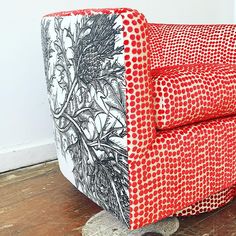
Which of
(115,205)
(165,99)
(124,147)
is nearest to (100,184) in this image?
(115,205)

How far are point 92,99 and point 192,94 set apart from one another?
25cm

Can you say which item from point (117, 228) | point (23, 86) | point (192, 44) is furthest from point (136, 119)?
point (23, 86)

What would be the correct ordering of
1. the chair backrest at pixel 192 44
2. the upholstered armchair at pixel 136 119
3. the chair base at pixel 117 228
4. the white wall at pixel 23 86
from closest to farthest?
the upholstered armchair at pixel 136 119 → the chair base at pixel 117 228 → the chair backrest at pixel 192 44 → the white wall at pixel 23 86

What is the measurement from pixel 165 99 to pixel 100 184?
302mm

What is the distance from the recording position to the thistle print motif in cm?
86

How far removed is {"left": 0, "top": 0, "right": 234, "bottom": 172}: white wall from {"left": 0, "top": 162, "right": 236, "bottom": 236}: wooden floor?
0.16m

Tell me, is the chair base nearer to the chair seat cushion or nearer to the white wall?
the chair seat cushion

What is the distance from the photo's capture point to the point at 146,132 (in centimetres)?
87

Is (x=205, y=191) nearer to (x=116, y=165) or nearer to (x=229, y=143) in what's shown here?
(x=229, y=143)

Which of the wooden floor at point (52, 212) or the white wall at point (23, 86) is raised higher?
the white wall at point (23, 86)

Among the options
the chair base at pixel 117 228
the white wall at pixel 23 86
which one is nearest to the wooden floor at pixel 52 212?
the chair base at pixel 117 228

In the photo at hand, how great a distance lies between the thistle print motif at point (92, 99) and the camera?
859mm

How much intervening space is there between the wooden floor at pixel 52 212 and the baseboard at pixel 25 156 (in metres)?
0.08

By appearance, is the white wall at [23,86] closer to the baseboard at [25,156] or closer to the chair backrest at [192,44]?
the baseboard at [25,156]
